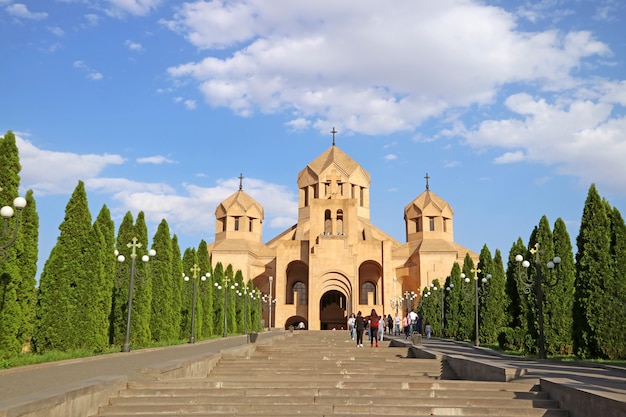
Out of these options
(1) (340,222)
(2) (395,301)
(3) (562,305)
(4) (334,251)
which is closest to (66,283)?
(3) (562,305)

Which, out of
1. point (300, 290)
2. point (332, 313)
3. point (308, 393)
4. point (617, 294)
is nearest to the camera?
point (308, 393)

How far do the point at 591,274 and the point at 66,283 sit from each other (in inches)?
553

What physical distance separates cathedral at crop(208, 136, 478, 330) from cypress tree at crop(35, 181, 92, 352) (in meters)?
32.3

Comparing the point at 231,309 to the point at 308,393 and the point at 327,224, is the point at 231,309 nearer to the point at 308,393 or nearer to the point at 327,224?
the point at 327,224

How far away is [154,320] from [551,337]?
13.9 m

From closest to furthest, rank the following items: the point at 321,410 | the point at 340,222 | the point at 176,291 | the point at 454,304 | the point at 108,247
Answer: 1. the point at 321,410
2. the point at 108,247
3. the point at 176,291
4. the point at 454,304
5. the point at 340,222

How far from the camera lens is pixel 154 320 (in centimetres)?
2114

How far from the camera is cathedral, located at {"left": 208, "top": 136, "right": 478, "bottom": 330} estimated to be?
4756cm

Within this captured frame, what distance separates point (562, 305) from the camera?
17219 mm

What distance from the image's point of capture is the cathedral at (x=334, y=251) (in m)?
47.6

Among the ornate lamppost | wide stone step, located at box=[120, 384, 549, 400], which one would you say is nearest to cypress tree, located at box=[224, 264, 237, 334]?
the ornate lamppost

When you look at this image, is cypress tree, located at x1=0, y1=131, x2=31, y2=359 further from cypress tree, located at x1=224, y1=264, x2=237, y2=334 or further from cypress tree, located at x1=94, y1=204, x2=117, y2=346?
cypress tree, located at x1=224, y1=264, x2=237, y2=334

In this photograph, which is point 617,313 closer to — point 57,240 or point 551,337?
point 551,337

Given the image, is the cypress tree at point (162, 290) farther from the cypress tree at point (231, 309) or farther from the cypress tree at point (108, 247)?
the cypress tree at point (231, 309)
